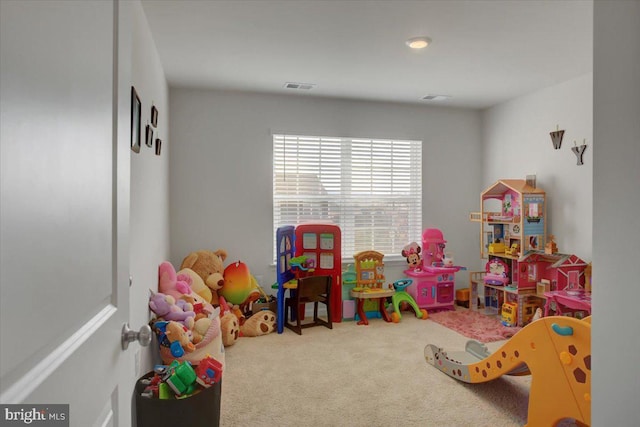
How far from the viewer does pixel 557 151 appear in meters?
4.15

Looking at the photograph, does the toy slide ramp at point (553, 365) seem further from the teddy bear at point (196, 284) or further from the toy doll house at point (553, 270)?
the teddy bear at point (196, 284)

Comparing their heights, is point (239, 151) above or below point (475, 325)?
above

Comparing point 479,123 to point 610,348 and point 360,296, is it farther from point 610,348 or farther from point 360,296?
point 610,348

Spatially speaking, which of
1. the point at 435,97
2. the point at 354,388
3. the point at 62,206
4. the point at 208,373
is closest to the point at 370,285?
the point at 354,388

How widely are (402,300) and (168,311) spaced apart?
108 inches

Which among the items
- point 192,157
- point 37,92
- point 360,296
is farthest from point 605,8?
point 192,157

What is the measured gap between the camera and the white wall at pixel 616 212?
1.23 meters

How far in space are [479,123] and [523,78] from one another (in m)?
1.36

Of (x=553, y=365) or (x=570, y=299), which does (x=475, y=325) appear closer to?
(x=570, y=299)

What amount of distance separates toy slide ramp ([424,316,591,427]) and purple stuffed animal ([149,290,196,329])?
199cm

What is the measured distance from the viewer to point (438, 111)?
5.12 meters

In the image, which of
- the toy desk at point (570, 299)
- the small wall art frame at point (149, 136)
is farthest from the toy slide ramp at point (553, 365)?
the small wall art frame at point (149, 136)

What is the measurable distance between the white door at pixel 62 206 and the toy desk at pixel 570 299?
3.67 meters

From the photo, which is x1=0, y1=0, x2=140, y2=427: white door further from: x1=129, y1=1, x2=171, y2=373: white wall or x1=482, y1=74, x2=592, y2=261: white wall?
x1=482, y1=74, x2=592, y2=261: white wall
